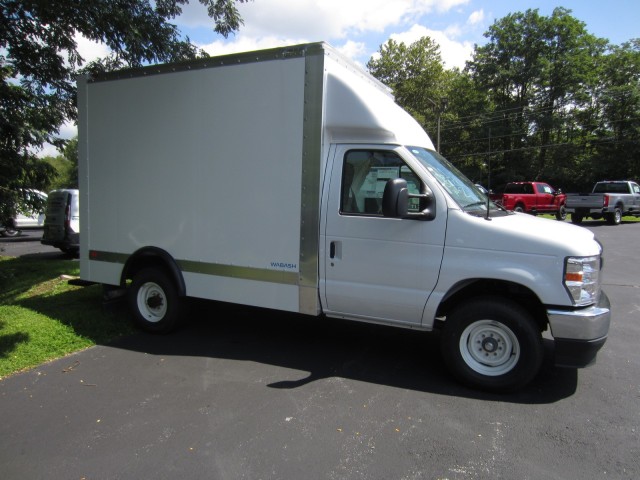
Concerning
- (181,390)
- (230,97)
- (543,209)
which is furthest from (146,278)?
(543,209)

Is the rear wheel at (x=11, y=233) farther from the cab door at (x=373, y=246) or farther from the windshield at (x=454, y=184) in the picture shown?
the windshield at (x=454, y=184)

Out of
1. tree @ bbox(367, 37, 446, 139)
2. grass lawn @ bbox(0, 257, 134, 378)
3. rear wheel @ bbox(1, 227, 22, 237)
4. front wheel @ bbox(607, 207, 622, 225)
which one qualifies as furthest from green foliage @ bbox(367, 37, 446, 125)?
grass lawn @ bbox(0, 257, 134, 378)

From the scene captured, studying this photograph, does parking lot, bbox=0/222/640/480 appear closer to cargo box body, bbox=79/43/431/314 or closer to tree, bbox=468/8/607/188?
cargo box body, bbox=79/43/431/314

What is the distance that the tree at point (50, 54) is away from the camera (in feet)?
23.1

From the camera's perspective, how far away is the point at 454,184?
430 centimetres

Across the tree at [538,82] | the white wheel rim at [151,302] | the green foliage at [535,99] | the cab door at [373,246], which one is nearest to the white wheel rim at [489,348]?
the cab door at [373,246]

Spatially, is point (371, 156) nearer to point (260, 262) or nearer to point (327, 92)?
point (327, 92)

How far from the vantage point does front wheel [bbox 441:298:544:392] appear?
150 inches

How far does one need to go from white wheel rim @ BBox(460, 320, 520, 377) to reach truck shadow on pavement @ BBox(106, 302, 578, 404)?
0.77ft

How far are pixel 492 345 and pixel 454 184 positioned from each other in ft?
5.05

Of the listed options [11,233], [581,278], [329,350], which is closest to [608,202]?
[581,278]

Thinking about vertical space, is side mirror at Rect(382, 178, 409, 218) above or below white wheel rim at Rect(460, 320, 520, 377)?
above

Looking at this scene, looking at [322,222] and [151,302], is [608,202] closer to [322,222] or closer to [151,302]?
[322,222]

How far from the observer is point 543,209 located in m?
23.6
